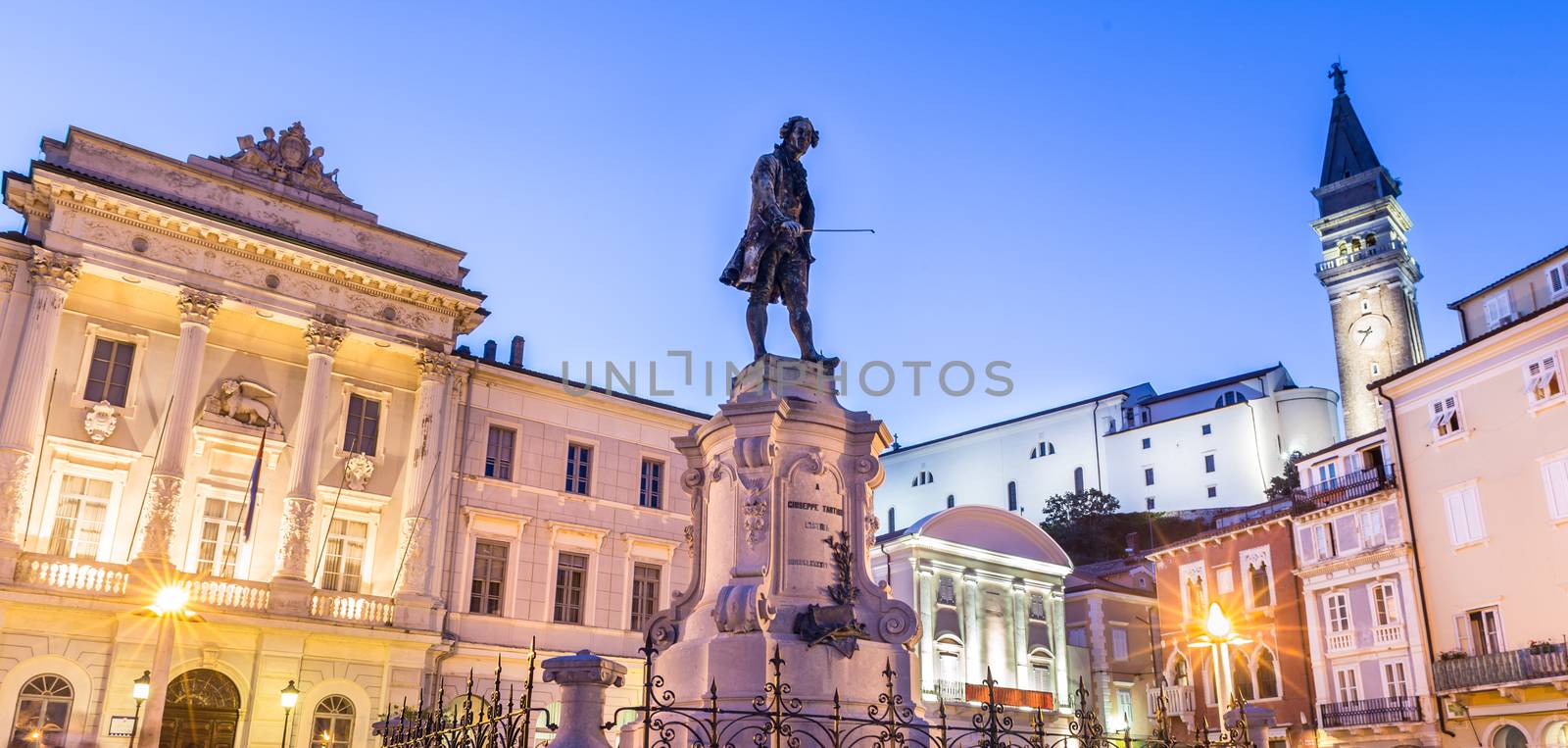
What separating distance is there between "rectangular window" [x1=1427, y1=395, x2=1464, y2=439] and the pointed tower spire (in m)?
58.7

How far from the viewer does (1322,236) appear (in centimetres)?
8712

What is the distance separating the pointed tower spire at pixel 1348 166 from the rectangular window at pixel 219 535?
273ft

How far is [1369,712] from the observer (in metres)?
33.6

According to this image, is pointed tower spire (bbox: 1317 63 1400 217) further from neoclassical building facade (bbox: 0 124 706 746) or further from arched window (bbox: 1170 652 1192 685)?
neoclassical building facade (bbox: 0 124 706 746)

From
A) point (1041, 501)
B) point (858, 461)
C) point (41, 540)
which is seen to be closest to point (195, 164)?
point (41, 540)

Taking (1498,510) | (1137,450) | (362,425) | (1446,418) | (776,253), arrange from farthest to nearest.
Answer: (1137,450) → (1446,418) → (1498,510) → (362,425) → (776,253)

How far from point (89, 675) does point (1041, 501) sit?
79803 millimetres

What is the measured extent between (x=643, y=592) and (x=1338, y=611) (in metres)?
22.1

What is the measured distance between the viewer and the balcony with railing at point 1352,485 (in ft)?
117

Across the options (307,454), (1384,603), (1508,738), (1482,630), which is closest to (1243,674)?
(1384,603)

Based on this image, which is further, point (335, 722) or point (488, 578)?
point (488, 578)

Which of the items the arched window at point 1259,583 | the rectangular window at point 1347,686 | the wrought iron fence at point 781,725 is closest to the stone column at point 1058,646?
the arched window at point 1259,583

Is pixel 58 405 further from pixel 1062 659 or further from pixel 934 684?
pixel 1062 659

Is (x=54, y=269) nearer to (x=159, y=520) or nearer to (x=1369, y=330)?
(x=159, y=520)
